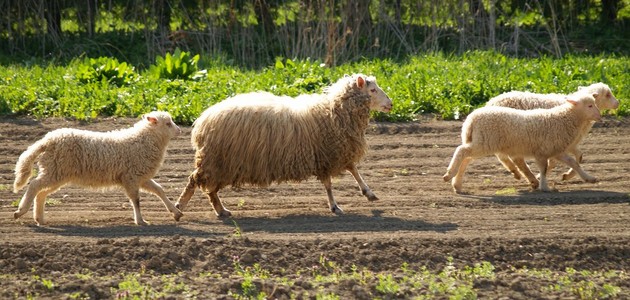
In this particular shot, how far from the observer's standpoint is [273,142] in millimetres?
11688

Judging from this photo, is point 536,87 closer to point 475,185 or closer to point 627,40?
point 475,185

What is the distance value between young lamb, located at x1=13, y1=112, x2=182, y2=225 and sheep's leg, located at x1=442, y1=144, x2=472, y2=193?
3.30 m

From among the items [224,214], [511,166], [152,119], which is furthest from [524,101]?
[152,119]

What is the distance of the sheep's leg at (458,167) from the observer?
1259 cm

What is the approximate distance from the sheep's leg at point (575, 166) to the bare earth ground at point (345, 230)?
0.40ft

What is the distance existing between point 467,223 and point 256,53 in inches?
411

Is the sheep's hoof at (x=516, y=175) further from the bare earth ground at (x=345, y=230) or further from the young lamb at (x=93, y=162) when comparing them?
the young lamb at (x=93, y=162)

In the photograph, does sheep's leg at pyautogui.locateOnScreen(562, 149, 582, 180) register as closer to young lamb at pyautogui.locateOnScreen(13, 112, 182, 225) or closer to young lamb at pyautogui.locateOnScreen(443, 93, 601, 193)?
young lamb at pyautogui.locateOnScreen(443, 93, 601, 193)

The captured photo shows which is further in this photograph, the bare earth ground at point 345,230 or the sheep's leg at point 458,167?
the sheep's leg at point 458,167

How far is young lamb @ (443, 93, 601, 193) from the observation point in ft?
41.5

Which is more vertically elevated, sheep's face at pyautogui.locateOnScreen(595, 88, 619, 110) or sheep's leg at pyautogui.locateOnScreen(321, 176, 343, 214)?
sheep's face at pyautogui.locateOnScreen(595, 88, 619, 110)

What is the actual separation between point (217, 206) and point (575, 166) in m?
4.38

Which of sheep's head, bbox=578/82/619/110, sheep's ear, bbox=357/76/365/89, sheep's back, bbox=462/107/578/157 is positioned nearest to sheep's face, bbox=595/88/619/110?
sheep's head, bbox=578/82/619/110

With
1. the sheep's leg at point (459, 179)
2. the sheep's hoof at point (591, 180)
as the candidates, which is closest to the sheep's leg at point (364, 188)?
the sheep's leg at point (459, 179)
